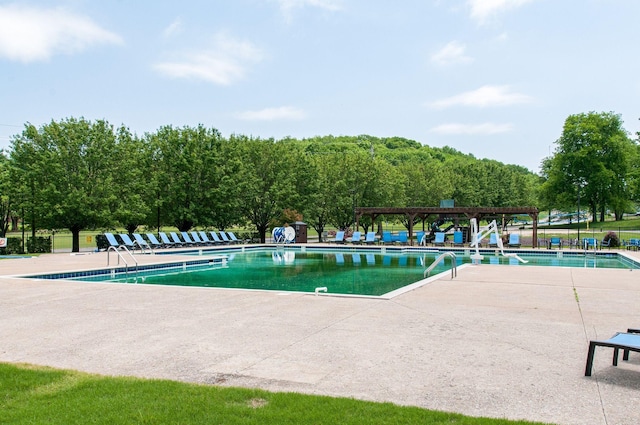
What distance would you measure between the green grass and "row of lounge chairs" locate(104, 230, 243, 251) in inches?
791

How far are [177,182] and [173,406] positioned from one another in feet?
88.9

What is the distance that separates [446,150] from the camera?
11312cm

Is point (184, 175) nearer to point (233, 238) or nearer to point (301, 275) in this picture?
point (233, 238)

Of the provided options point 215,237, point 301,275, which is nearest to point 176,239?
point 215,237

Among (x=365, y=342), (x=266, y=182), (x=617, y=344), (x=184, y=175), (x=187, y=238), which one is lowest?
(x=365, y=342)

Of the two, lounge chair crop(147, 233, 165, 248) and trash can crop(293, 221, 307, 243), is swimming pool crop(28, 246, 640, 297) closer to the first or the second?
lounge chair crop(147, 233, 165, 248)

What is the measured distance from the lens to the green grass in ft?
10.9

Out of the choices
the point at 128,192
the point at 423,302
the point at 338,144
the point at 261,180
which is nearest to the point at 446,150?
the point at 338,144

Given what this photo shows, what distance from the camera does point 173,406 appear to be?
11.6 feet

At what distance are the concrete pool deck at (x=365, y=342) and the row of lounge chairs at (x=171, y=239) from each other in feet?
47.7

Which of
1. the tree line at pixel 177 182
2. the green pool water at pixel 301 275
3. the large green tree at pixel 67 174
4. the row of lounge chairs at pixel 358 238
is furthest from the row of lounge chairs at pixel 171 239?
the row of lounge chairs at pixel 358 238

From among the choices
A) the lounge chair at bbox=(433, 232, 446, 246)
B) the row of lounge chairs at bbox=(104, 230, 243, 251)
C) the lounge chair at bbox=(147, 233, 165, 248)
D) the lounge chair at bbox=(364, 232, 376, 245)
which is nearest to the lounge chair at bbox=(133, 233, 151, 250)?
the row of lounge chairs at bbox=(104, 230, 243, 251)

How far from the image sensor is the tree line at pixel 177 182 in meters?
23.5

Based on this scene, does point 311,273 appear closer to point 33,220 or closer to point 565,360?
point 565,360
